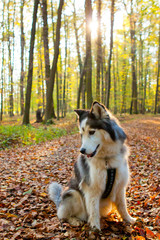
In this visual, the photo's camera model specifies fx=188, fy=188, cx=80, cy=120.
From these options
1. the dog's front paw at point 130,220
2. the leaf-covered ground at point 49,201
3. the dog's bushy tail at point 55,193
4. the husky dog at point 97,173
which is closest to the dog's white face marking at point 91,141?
the husky dog at point 97,173

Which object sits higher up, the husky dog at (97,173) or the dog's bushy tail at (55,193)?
the husky dog at (97,173)

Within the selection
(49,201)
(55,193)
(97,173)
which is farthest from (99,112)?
(49,201)

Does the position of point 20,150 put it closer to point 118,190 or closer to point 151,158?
point 151,158

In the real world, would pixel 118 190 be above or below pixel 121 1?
below

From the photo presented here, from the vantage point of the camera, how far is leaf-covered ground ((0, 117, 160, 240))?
311 centimetres

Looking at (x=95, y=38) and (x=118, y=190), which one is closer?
(x=118, y=190)

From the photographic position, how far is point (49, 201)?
4246mm

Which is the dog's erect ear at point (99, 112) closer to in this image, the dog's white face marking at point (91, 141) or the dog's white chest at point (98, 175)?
the dog's white face marking at point (91, 141)

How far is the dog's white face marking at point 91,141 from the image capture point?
2873 mm

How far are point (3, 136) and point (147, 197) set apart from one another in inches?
356

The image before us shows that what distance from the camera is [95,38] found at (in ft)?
59.6

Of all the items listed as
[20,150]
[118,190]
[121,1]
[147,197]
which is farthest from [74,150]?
[121,1]

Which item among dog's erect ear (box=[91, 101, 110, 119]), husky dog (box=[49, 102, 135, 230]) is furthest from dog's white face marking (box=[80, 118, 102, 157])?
dog's erect ear (box=[91, 101, 110, 119])

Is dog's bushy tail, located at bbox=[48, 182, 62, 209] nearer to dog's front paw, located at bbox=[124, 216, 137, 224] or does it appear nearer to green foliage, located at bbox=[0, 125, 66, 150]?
dog's front paw, located at bbox=[124, 216, 137, 224]
